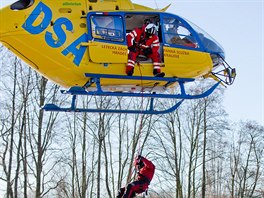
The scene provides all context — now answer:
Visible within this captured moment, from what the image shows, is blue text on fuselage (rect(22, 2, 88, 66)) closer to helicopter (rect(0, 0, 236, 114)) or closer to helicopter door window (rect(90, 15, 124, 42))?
helicopter (rect(0, 0, 236, 114))

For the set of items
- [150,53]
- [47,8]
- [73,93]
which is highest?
[47,8]

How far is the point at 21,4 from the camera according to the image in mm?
9000

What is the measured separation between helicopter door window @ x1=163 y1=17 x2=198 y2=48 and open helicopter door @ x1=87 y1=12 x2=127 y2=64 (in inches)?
38.8

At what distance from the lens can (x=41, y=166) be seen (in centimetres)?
2358

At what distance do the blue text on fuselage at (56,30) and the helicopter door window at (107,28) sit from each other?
258 millimetres

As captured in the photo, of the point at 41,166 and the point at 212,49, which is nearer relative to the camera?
the point at 212,49

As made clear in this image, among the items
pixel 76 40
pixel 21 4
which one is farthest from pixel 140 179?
pixel 21 4

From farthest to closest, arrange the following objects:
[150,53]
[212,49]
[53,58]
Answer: [212,49] < [150,53] < [53,58]

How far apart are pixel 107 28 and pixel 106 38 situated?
215 mm

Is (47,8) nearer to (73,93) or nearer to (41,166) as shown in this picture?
(73,93)

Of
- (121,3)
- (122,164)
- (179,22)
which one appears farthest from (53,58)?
(122,164)

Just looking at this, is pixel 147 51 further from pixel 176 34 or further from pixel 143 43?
pixel 176 34

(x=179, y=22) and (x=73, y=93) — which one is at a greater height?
(x=179, y=22)

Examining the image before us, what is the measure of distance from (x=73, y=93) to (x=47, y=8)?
185 centimetres
